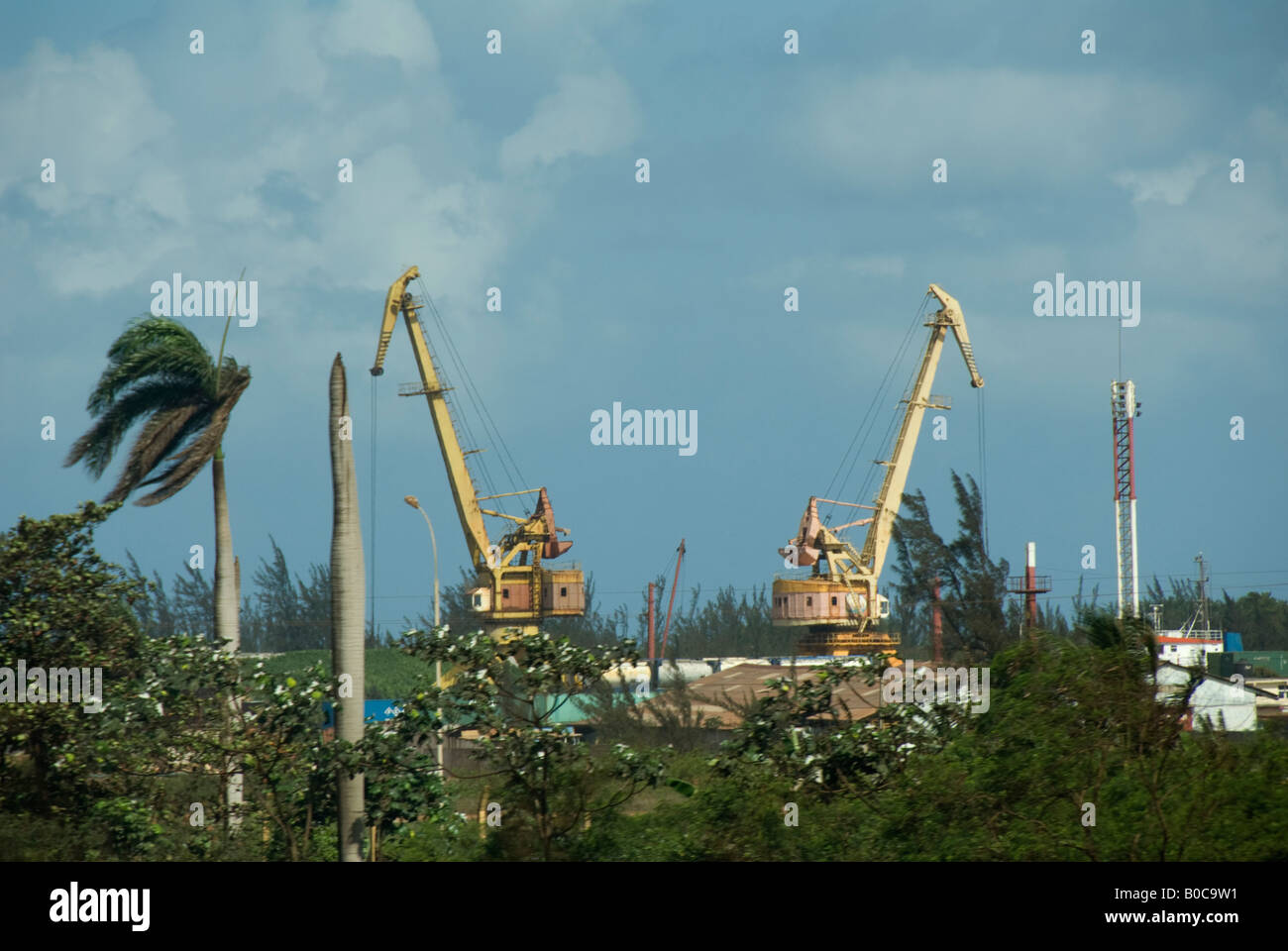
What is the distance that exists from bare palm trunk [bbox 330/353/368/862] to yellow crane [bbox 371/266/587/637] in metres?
45.4

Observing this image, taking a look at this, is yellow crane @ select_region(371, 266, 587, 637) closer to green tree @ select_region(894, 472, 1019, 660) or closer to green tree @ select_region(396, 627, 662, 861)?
green tree @ select_region(894, 472, 1019, 660)

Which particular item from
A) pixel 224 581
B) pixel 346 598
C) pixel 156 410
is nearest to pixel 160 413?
pixel 156 410

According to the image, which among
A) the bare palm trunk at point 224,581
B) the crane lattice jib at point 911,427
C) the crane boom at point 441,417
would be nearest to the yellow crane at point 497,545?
the crane boom at point 441,417

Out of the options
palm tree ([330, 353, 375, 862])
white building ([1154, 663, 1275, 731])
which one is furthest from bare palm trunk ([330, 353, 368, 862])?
white building ([1154, 663, 1275, 731])

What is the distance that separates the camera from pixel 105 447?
62.0 feet

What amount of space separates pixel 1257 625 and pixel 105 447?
103 meters

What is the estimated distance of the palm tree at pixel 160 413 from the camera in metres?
18.8

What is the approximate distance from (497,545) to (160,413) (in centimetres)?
4354

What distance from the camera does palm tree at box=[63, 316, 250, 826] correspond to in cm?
1875

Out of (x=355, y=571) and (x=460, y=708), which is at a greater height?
(x=355, y=571)

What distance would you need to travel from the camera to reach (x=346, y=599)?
1338 cm

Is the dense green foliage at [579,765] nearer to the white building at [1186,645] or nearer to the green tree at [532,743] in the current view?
the green tree at [532,743]
